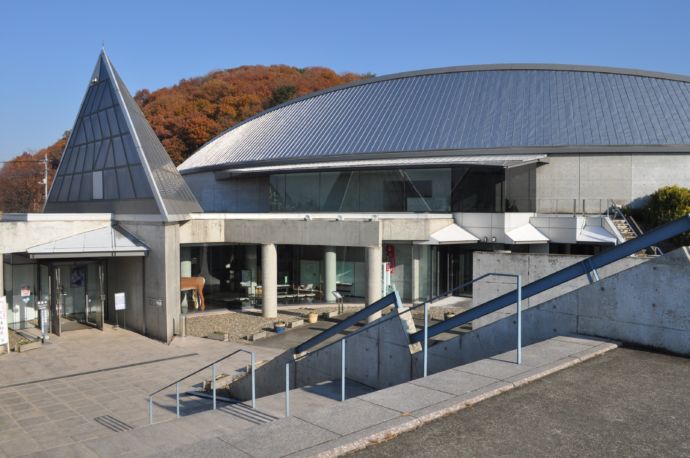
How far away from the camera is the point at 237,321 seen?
24.5 m

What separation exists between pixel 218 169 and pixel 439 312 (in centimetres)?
1921

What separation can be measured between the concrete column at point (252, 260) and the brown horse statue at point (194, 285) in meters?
2.97

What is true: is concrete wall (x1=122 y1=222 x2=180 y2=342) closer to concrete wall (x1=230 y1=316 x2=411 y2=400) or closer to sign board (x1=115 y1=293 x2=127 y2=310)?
sign board (x1=115 y1=293 x2=127 y2=310)

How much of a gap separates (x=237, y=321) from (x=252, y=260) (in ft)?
15.8

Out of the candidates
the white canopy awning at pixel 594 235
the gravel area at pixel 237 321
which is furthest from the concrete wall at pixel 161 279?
the white canopy awning at pixel 594 235

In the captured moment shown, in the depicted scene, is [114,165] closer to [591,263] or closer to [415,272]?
[415,272]

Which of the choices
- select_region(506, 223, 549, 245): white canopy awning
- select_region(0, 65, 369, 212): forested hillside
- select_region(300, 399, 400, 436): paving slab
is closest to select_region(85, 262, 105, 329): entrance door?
select_region(506, 223, 549, 245): white canopy awning

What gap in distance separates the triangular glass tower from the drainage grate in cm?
934

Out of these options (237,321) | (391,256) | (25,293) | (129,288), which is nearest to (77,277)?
(25,293)

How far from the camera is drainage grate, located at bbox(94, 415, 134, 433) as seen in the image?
12391 mm

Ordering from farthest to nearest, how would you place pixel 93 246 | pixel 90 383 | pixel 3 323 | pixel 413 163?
pixel 413 163 → pixel 93 246 → pixel 3 323 → pixel 90 383

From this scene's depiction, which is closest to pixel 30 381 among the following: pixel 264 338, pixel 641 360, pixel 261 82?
pixel 264 338

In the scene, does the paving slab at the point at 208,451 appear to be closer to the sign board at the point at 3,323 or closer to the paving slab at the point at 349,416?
the paving slab at the point at 349,416

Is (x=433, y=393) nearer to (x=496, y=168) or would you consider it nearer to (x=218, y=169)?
(x=496, y=168)
